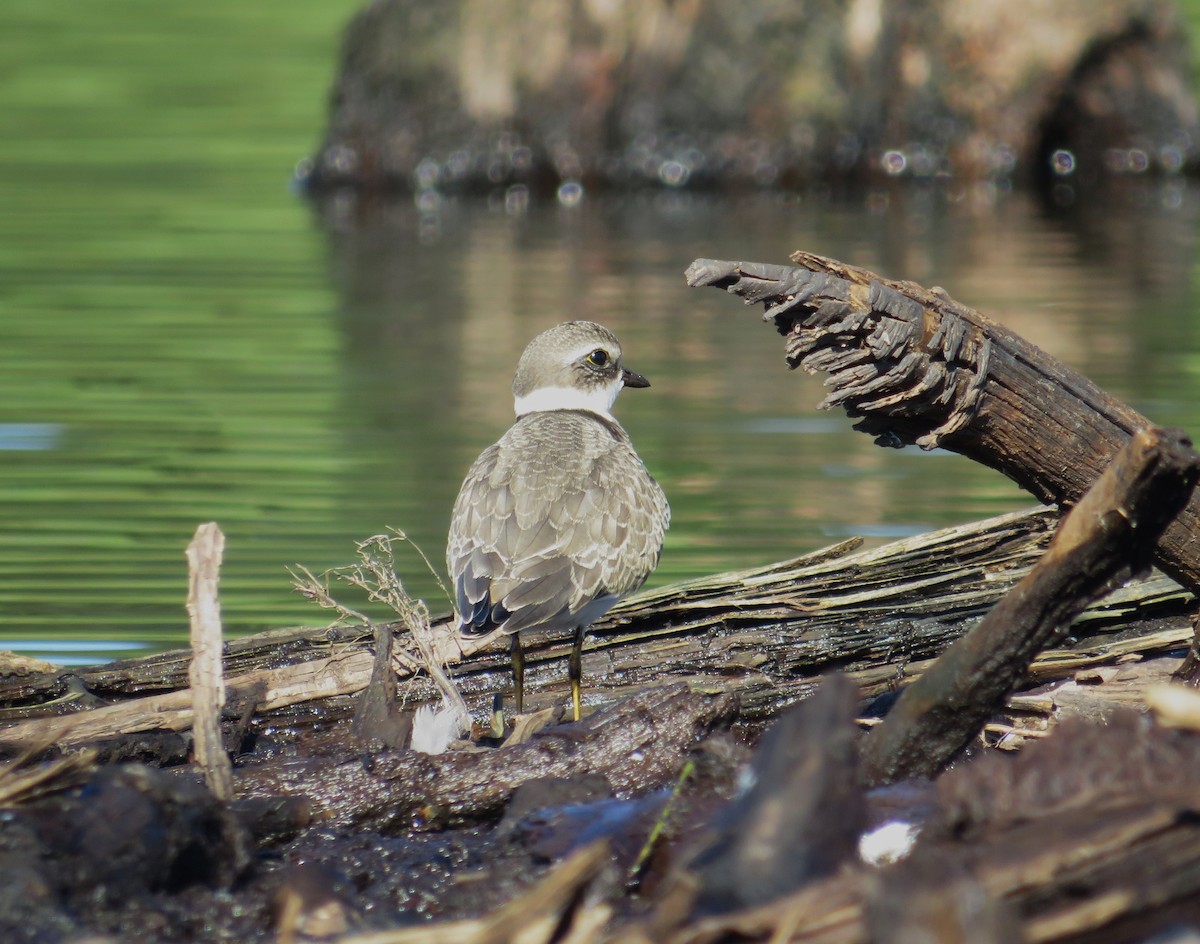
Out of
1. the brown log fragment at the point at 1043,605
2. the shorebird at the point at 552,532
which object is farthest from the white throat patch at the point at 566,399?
the brown log fragment at the point at 1043,605

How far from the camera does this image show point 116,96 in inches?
1166

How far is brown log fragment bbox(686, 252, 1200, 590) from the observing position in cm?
502

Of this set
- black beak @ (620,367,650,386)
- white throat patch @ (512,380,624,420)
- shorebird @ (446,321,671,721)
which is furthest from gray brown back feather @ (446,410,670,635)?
black beak @ (620,367,650,386)

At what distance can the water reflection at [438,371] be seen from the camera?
9430 millimetres

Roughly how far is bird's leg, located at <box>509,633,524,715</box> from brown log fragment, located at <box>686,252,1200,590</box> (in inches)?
65.9

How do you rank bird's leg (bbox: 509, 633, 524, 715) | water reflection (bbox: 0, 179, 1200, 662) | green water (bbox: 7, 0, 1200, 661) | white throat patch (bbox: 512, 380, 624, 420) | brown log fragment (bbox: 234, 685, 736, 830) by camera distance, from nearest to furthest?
brown log fragment (bbox: 234, 685, 736, 830)
bird's leg (bbox: 509, 633, 524, 715)
white throat patch (bbox: 512, 380, 624, 420)
water reflection (bbox: 0, 179, 1200, 662)
green water (bbox: 7, 0, 1200, 661)

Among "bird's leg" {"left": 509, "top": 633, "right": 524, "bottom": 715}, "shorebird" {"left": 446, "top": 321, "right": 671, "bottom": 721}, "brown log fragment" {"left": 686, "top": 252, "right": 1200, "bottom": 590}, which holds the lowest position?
"bird's leg" {"left": 509, "top": 633, "right": 524, "bottom": 715}

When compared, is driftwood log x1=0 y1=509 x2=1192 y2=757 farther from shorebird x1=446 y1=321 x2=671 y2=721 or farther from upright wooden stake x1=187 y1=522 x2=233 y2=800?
upright wooden stake x1=187 y1=522 x2=233 y2=800

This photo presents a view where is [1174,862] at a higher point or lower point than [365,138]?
lower

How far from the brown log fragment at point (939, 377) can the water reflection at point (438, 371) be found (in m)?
3.47

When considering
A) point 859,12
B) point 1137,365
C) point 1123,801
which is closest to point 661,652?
point 1123,801

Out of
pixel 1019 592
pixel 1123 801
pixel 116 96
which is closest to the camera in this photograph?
pixel 1123 801

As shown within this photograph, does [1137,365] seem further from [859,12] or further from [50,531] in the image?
[859,12]

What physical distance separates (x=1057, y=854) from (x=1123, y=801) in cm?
27
